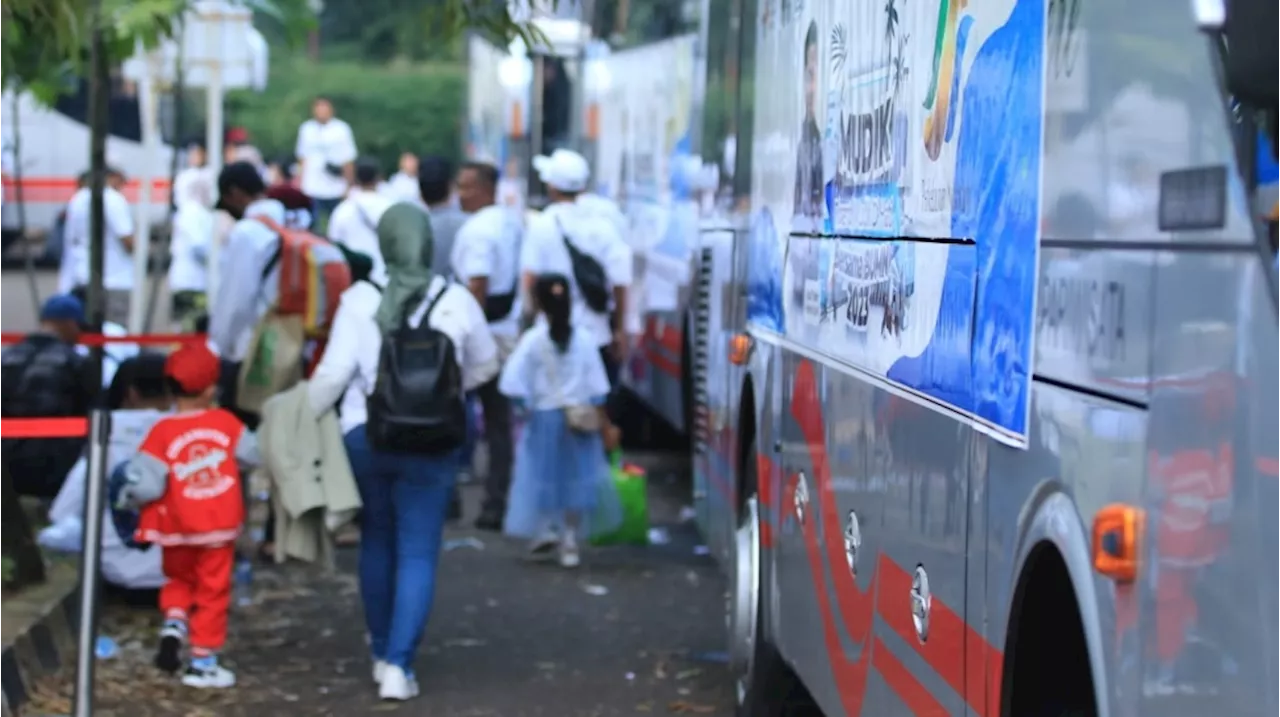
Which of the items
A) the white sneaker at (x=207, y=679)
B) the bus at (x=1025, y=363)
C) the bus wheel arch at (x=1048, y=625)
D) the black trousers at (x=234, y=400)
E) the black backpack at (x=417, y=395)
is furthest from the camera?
the black trousers at (x=234, y=400)

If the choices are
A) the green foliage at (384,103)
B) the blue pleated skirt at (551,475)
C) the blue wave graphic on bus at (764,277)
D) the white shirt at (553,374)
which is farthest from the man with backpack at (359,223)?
the green foliage at (384,103)

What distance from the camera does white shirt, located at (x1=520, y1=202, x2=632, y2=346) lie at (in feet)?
40.3

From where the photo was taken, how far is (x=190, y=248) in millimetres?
19125

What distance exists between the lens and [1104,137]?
3336 mm

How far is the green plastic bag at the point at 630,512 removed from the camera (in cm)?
1180

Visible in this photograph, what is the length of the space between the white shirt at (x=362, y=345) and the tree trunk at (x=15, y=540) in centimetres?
135

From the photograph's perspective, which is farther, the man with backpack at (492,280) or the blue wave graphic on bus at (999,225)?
the man with backpack at (492,280)

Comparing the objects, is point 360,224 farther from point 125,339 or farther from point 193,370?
point 193,370

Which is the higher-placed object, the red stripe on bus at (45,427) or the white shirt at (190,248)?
the white shirt at (190,248)

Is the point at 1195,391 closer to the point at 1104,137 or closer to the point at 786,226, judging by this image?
the point at 1104,137

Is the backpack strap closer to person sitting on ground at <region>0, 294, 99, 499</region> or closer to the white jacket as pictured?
person sitting on ground at <region>0, 294, 99, 499</region>

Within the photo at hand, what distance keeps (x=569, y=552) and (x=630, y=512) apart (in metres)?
0.68

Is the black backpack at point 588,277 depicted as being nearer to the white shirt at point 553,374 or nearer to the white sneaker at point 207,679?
the white shirt at point 553,374

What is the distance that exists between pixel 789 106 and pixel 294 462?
2557mm
